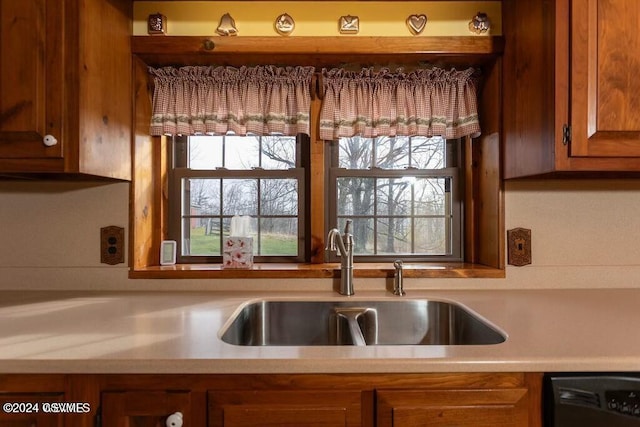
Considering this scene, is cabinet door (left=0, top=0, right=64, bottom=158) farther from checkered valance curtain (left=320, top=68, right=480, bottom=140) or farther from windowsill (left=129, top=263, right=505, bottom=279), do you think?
checkered valance curtain (left=320, top=68, right=480, bottom=140)

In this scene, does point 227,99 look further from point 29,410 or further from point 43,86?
point 29,410

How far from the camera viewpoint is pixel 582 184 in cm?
159

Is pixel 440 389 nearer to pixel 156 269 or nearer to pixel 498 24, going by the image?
pixel 156 269

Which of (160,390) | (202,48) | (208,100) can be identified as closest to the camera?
(160,390)

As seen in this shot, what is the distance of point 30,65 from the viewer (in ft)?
3.95

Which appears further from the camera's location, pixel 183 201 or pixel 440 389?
pixel 183 201

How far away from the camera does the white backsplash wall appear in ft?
5.16

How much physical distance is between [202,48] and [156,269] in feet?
3.02

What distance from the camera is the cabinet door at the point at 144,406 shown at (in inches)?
35.1

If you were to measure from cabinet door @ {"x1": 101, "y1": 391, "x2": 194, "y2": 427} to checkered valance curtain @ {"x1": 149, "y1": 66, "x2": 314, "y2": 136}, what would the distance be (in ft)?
3.61

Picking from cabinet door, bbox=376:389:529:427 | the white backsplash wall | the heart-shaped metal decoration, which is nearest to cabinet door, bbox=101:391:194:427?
cabinet door, bbox=376:389:529:427

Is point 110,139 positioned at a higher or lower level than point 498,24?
lower

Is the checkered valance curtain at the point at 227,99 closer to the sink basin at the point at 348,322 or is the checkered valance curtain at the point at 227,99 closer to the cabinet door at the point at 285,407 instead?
the sink basin at the point at 348,322

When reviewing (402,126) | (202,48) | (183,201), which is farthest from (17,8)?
(402,126)
